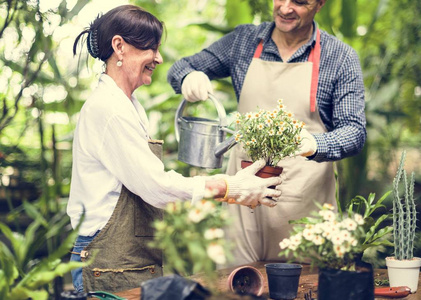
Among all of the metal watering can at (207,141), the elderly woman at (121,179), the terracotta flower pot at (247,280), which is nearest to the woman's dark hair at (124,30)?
A: the elderly woman at (121,179)

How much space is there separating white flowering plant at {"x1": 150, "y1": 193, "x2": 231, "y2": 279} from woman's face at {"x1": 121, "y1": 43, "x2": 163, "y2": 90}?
85 cm

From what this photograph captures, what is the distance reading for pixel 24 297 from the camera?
1.38 metres

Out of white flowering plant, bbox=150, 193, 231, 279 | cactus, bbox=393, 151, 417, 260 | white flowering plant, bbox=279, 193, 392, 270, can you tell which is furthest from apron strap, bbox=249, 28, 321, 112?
white flowering plant, bbox=150, 193, 231, 279

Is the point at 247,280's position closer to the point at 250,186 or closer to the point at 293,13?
the point at 250,186

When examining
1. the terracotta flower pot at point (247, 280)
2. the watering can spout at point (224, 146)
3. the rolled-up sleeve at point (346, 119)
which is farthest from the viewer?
the rolled-up sleeve at point (346, 119)

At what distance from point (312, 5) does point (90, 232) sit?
52.5 inches

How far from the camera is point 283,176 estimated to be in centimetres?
253

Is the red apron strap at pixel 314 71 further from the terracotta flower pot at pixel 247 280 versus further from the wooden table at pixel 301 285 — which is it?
the terracotta flower pot at pixel 247 280

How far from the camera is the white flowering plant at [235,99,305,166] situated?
197 cm

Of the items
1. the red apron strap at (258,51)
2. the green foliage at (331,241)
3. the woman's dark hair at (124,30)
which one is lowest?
the green foliage at (331,241)

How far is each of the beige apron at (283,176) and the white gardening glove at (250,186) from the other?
492mm

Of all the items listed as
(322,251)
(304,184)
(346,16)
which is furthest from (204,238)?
(346,16)

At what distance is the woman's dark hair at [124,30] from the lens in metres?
1.98

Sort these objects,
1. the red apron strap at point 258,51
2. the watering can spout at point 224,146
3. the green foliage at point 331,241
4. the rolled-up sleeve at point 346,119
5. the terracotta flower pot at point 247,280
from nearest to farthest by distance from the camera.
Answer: the green foliage at point 331,241, the terracotta flower pot at point 247,280, the watering can spout at point 224,146, the rolled-up sleeve at point 346,119, the red apron strap at point 258,51
